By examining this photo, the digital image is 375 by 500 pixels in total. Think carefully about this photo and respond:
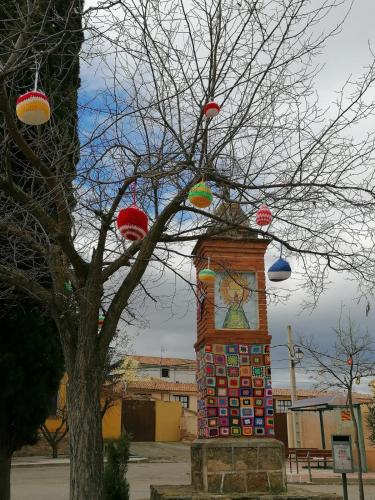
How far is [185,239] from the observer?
20.9 feet

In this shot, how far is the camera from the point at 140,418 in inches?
1160

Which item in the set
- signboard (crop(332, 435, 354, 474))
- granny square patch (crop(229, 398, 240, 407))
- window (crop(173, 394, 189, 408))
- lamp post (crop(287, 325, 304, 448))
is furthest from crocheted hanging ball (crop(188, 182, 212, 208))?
window (crop(173, 394, 189, 408))

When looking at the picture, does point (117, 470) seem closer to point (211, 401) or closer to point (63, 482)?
point (211, 401)

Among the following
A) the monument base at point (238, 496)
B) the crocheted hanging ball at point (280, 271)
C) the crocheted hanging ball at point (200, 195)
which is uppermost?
the crocheted hanging ball at point (200, 195)

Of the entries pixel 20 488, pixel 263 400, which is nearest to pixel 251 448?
pixel 263 400

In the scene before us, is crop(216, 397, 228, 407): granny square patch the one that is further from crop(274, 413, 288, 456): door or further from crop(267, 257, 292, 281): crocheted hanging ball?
crop(274, 413, 288, 456): door

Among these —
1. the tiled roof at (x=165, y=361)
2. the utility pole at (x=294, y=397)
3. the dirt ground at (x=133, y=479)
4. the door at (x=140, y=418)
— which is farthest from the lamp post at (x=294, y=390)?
the tiled roof at (x=165, y=361)

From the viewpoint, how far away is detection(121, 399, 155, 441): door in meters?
29.1

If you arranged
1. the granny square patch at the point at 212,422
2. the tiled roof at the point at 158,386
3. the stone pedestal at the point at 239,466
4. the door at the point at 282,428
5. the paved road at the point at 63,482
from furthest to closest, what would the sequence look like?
1. the tiled roof at the point at 158,386
2. the door at the point at 282,428
3. the paved road at the point at 63,482
4. the granny square patch at the point at 212,422
5. the stone pedestal at the point at 239,466

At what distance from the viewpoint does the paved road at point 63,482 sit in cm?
1170

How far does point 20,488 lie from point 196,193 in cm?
1153

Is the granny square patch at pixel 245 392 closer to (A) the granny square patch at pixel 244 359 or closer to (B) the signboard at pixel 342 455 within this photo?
(A) the granny square patch at pixel 244 359

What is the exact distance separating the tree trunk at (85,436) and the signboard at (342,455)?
485 centimetres

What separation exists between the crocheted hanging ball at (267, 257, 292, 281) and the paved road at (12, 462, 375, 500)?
641cm
